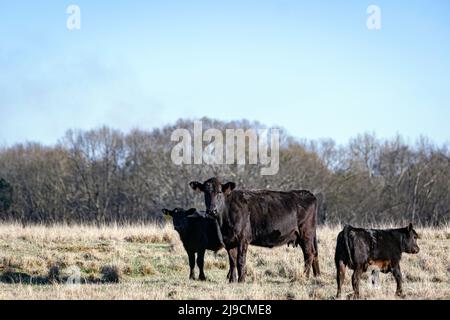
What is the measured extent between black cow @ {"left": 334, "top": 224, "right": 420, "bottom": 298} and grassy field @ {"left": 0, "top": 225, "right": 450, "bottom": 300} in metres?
0.41

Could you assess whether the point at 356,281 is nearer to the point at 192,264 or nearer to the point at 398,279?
the point at 398,279

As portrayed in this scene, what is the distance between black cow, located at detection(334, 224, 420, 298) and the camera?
12781mm

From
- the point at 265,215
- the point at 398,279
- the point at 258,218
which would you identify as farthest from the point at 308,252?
the point at 398,279

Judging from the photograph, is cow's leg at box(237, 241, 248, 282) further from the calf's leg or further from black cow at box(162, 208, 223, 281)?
the calf's leg

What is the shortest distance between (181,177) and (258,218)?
176ft

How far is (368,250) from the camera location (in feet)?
42.4

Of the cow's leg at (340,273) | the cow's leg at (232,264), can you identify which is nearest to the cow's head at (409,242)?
the cow's leg at (340,273)

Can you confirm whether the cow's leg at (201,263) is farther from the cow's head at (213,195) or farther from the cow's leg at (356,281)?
the cow's leg at (356,281)

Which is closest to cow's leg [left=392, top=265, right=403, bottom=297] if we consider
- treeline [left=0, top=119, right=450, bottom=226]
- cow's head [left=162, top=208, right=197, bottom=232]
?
cow's head [left=162, top=208, right=197, bottom=232]

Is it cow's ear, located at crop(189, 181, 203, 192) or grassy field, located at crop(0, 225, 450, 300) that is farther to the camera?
cow's ear, located at crop(189, 181, 203, 192)

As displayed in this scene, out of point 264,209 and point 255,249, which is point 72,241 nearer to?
point 255,249

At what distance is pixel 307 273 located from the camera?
16.2 metres

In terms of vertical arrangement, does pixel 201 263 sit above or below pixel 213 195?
below
